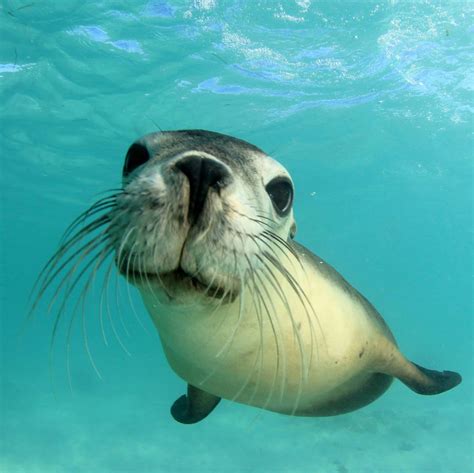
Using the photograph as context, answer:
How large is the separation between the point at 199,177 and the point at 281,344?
→ 1.46m

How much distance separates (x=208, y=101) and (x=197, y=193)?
14.2 m

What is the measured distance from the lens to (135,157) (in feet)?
8.12

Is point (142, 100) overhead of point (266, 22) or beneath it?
beneath

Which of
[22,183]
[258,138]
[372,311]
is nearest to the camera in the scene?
[372,311]

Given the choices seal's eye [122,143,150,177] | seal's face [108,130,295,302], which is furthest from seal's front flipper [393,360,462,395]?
seal's eye [122,143,150,177]

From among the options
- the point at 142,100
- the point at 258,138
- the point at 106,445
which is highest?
the point at 142,100

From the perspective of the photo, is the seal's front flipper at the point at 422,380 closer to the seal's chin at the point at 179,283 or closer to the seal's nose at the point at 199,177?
the seal's chin at the point at 179,283

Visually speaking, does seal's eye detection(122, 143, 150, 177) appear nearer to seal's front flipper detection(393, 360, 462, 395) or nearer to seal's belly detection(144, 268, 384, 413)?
seal's belly detection(144, 268, 384, 413)

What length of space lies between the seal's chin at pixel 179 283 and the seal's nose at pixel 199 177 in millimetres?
267

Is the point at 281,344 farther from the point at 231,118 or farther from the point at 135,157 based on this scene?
the point at 231,118

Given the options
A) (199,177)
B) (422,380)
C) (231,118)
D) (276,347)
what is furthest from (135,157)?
(231,118)

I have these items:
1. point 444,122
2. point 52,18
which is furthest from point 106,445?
point 444,122

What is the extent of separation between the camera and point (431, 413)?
1705cm

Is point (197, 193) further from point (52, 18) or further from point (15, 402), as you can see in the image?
point (15, 402)
